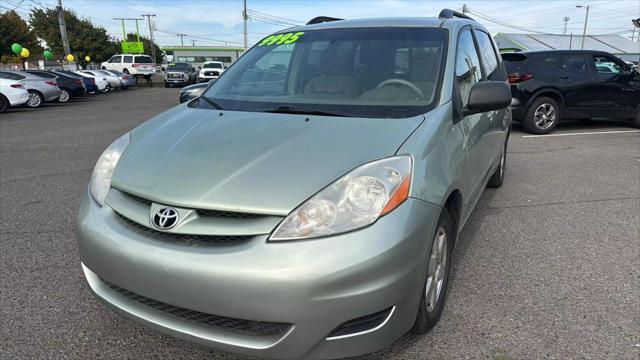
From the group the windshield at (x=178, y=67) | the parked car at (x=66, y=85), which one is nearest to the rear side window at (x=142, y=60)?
the windshield at (x=178, y=67)

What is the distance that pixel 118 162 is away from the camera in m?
2.29

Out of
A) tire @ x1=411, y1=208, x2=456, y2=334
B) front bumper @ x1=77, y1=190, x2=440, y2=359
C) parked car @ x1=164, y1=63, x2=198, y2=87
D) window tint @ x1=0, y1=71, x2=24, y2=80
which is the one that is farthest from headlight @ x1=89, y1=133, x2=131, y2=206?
parked car @ x1=164, y1=63, x2=198, y2=87

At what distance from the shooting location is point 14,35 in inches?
1743

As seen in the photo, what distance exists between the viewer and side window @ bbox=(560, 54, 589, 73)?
29.6 feet

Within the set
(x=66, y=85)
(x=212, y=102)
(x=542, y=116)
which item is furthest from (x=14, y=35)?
(x=212, y=102)

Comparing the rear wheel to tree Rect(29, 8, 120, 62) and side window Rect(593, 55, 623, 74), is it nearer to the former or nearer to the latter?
side window Rect(593, 55, 623, 74)

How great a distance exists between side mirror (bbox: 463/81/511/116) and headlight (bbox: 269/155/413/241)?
2.96ft

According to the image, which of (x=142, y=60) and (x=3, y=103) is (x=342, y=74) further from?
(x=142, y=60)

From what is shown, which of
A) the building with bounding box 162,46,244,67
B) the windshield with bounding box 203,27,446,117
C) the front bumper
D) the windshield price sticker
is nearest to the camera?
the front bumper

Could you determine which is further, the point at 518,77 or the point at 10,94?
the point at 10,94

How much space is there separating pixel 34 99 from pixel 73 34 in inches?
1705

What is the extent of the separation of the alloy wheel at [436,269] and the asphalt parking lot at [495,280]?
21cm

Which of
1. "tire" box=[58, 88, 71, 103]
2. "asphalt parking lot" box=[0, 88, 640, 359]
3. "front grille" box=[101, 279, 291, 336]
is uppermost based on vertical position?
"front grille" box=[101, 279, 291, 336]

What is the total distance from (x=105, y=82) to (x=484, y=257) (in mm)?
27917
